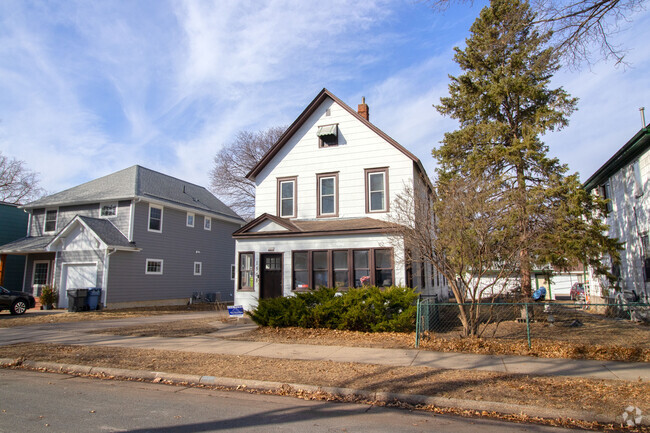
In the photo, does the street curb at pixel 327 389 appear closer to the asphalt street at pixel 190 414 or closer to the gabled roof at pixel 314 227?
the asphalt street at pixel 190 414

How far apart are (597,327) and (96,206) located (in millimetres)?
25694

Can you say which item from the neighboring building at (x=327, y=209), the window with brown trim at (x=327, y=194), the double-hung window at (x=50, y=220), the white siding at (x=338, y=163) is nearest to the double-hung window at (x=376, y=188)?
the neighboring building at (x=327, y=209)

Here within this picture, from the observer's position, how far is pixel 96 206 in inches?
979

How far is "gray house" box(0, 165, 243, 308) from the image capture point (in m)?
22.6

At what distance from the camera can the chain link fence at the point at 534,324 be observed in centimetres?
1052

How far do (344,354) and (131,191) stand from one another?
19156mm

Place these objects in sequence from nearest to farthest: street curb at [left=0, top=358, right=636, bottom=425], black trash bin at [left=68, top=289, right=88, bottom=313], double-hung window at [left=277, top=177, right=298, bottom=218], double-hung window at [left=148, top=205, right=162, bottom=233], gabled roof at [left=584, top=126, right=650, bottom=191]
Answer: street curb at [left=0, top=358, right=636, bottom=425] → gabled roof at [left=584, top=126, right=650, bottom=191] → double-hung window at [left=277, top=177, right=298, bottom=218] → black trash bin at [left=68, top=289, right=88, bottom=313] → double-hung window at [left=148, top=205, right=162, bottom=233]

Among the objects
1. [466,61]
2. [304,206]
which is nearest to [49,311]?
[304,206]

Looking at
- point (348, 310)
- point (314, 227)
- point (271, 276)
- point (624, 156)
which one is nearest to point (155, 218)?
point (271, 276)

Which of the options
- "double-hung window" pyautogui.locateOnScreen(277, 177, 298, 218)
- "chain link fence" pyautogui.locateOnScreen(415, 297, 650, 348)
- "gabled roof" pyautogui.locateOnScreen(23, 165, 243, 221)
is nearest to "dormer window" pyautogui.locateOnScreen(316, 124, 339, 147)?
"double-hung window" pyautogui.locateOnScreen(277, 177, 298, 218)

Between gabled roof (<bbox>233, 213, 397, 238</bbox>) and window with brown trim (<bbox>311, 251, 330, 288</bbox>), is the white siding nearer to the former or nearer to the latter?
gabled roof (<bbox>233, 213, 397, 238</bbox>)

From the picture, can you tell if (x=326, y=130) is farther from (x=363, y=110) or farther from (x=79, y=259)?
(x=79, y=259)

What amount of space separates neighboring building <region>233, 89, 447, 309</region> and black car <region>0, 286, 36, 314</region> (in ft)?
38.6

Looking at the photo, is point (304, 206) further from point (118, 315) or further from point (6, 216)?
point (6, 216)
